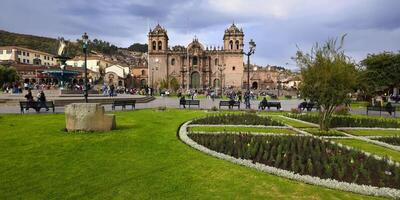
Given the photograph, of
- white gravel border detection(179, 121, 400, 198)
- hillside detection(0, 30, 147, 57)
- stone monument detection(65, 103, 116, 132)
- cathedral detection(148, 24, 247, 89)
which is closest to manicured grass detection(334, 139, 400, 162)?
white gravel border detection(179, 121, 400, 198)

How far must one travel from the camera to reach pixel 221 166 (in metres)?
8.39

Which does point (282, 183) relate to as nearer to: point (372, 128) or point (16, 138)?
point (16, 138)

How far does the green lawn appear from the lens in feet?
21.0

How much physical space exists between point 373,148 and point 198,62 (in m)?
83.0

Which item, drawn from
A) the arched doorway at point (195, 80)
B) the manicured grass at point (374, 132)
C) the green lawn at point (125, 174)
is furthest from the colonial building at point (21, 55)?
the manicured grass at point (374, 132)

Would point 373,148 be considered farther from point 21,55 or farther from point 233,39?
point 21,55

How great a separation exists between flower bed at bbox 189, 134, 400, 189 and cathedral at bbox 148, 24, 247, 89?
81.2 meters

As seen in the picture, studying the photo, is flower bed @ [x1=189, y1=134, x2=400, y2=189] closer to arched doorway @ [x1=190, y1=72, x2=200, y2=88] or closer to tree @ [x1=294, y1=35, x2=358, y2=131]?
tree @ [x1=294, y1=35, x2=358, y2=131]

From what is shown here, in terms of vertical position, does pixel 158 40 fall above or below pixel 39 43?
below

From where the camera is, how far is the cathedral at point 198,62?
92.5m

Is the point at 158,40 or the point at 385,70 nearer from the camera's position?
the point at 385,70

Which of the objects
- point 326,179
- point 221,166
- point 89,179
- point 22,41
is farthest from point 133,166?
point 22,41

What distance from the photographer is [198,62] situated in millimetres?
93438

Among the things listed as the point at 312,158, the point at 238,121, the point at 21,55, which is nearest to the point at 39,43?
the point at 21,55
